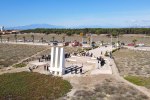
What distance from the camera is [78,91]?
31094mm

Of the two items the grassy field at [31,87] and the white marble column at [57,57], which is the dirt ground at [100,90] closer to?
the grassy field at [31,87]

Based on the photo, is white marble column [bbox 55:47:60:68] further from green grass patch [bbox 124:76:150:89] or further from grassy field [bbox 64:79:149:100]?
green grass patch [bbox 124:76:150:89]

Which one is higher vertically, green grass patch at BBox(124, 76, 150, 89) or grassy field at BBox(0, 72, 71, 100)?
green grass patch at BBox(124, 76, 150, 89)

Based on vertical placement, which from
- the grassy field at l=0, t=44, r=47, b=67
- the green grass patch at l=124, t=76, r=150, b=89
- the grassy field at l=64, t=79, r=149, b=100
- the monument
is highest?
the monument

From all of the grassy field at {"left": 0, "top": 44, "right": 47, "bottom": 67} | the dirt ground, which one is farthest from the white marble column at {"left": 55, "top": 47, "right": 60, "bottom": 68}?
the grassy field at {"left": 0, "top": 44, "right": 47, "bottom": 67}

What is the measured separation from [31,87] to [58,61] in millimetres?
8974

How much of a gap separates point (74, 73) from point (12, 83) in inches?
415

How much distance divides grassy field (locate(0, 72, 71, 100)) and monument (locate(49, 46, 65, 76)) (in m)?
2.17

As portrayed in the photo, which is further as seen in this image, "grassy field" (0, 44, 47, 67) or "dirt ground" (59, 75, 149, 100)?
"grassy field" (0, 44, 47, 67)

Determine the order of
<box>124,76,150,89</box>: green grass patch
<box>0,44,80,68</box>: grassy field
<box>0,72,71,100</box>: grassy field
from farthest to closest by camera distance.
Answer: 1. <box>0,44,80,68</box>: grassy field
2. <box>124,76,150,89</box>: green grass patch
3. <box>0,72,71,100</box>: grassy field

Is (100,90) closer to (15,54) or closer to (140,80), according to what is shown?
(140,80)

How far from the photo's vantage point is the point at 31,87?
107 ft

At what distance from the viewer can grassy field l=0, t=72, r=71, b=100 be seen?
2897 centimetres

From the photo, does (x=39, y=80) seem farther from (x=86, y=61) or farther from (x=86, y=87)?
(x=86, y=61)
